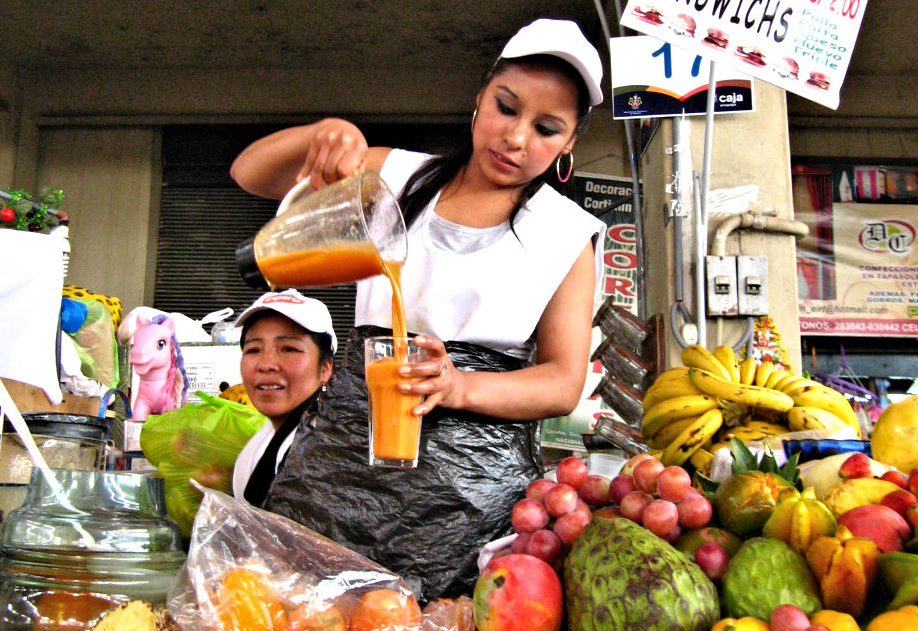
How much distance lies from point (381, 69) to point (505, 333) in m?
5.72

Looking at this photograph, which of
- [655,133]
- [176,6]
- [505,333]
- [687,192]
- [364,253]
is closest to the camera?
[364,253]

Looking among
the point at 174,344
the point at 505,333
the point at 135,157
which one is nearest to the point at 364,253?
the point at 505,333

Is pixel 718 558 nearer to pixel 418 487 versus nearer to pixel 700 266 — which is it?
pixel 418 487

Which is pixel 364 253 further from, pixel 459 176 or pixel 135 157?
pixel 135 157

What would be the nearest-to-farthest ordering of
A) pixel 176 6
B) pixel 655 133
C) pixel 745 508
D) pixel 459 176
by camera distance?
pixel 745 508 < pixel 459 176 < pixel 655 133 < pixel 176 6

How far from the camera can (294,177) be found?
176 centimetres

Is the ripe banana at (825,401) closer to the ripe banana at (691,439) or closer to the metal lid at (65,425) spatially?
the ripe banana at (691,439)

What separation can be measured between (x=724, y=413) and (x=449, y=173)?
951mm

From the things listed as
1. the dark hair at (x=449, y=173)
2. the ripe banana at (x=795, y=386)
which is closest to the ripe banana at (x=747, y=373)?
the ripe banana at (x=795, y=386)

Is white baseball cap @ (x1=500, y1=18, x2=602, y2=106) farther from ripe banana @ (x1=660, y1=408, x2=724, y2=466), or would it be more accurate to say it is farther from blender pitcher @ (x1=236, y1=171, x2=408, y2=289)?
ripe banana @ (x1=660, y1=408, x2=724, y2=466)

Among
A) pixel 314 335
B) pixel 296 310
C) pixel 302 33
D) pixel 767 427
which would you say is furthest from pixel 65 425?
pixel 302 33

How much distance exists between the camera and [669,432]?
6.86 feet

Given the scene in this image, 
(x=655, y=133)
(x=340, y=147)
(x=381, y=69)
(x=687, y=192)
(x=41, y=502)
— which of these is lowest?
(x=41, y=502)

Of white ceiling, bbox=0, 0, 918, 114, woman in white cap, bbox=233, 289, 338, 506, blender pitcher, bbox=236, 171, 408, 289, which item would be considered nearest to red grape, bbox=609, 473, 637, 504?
blender pitcher, bbox=236, 171, 408, 289
